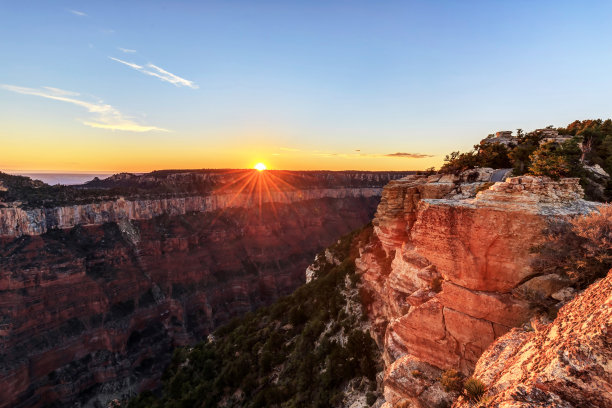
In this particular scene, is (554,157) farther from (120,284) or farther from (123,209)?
(123,209)

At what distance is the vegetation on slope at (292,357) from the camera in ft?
76.0

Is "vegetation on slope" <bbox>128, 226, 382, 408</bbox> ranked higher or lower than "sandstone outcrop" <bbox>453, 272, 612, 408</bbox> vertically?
lower

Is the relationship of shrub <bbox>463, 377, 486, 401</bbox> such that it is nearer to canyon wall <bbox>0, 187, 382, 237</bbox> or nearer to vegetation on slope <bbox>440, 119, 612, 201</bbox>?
vegetation on slope <bbox>440, 119, 612, 201</bbox>

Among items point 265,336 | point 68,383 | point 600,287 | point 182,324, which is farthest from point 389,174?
point 600,287

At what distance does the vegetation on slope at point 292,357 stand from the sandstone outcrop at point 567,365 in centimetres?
1395

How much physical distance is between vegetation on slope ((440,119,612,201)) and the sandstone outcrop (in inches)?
420

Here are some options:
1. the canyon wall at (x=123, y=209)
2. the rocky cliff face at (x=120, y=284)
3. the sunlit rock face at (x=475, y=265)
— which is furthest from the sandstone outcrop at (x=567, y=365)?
the canyon wall at (x=123, y=209)

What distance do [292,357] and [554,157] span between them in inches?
1013

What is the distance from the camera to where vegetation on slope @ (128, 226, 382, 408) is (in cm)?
2316

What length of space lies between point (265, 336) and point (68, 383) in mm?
36503

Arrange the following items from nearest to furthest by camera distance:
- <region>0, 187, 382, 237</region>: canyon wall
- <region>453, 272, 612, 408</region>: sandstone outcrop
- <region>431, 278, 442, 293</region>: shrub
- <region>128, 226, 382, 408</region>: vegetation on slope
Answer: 1. <region>453, 272, 612, 408</region>: sandstone outcrop
2. <region>431, 278, 442, 293</region>: shrub
3. <region>128, 226, 382, 408</region>: vegetation on slope
4. <region>0, 187, 382, 237</region>: canyon wall

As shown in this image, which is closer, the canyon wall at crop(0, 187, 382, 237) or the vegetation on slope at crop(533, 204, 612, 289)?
the vegetation on slope at crop(533, 204, 612, 289)

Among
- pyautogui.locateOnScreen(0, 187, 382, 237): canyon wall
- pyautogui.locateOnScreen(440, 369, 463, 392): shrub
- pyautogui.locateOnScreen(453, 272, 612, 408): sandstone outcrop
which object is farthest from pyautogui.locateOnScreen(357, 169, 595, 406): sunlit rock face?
pyautogui.locateOnScreen(0, 187, 382, 237): canyon wall

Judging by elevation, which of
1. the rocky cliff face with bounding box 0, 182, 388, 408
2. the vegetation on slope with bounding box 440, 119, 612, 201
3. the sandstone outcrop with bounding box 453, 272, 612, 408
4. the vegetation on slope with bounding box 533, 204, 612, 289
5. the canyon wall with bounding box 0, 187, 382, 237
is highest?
the vegetation on slope with bounding box 440, 119, 612, 201
